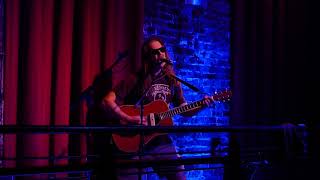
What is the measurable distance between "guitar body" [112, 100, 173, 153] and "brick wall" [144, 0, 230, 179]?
43.5 inches

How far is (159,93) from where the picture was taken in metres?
3.74

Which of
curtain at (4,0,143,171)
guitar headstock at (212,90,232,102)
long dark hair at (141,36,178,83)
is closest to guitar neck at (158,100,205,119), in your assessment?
guitar headstock at (212,90,232,102)

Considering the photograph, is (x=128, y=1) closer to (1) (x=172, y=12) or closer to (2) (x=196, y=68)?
(1) (x=172, y=12)

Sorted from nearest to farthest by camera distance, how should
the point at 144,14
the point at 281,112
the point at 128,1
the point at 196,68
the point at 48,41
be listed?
1. the point at 48,41
2. the point at 128,1
3. the point at 144,14
4. the point at 196,68
5. the point at 281,112

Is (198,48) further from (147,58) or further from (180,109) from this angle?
(180,109)

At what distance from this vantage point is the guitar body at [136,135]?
3.57 m

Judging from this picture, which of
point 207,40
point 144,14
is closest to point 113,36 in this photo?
point 144,14

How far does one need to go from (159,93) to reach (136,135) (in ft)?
1.39

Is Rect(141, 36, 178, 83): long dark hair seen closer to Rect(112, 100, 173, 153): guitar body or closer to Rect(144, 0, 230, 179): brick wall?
Rect(112, 100, 173, 153): guitar body

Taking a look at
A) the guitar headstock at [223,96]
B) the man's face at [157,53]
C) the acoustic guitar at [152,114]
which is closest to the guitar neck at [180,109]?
the acoustic guitar at [152,114]

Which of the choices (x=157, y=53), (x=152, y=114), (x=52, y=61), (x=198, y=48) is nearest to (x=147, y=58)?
(x=157, y=53)

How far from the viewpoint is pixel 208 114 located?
5.06m

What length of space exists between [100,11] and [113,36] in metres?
0.25

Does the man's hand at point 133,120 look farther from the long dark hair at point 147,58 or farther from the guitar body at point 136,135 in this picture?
Result: the long dark hair at point 147,58
